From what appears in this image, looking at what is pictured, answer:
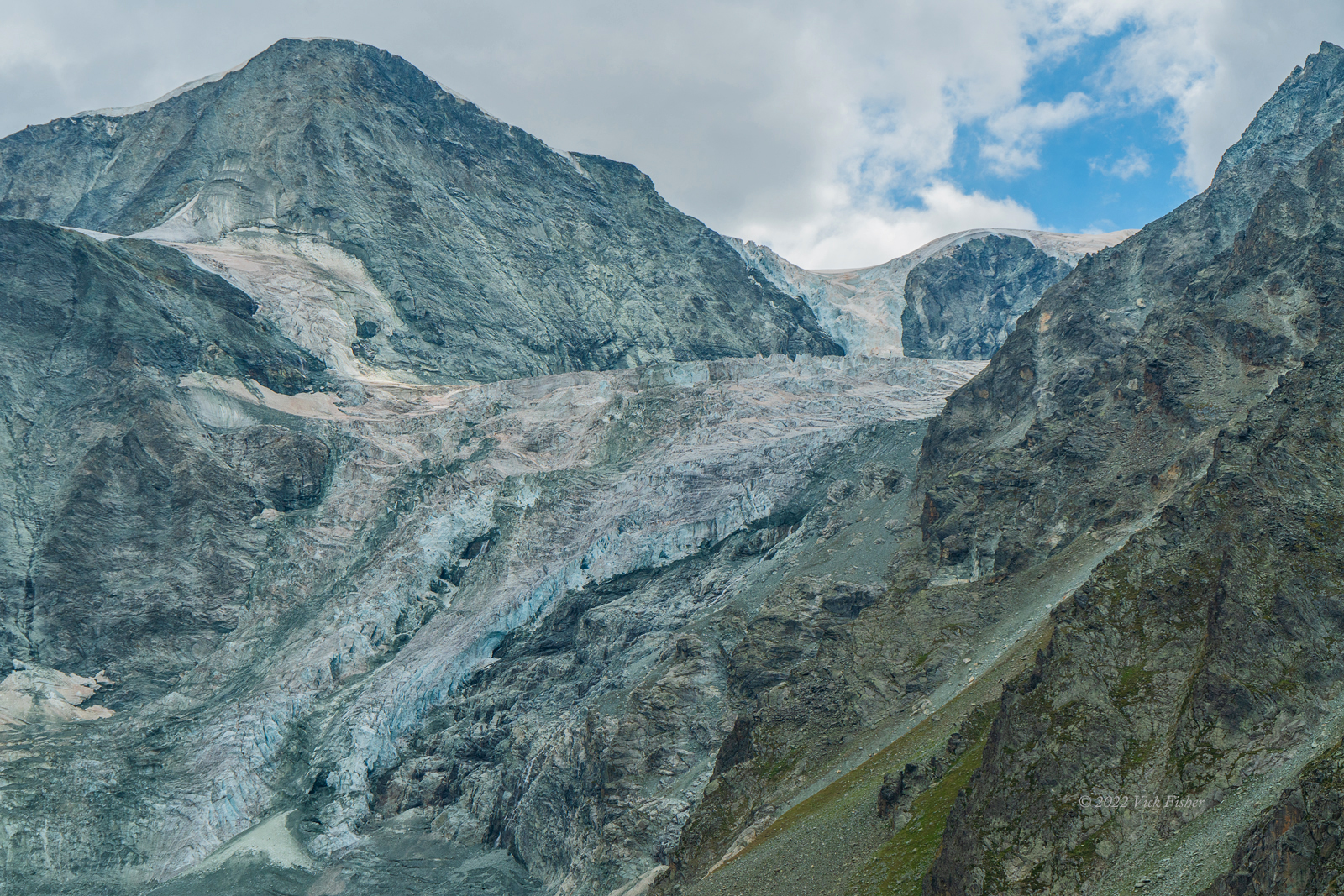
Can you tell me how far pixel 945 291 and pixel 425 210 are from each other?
267 ft

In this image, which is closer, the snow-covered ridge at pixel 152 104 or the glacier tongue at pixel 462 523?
the glacier tongue at pixel 462 523

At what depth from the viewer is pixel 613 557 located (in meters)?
83.9

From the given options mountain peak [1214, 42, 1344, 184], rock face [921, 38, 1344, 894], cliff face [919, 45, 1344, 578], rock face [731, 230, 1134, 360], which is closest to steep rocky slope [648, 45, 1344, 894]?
rock face [921, 38, 1344, 894]

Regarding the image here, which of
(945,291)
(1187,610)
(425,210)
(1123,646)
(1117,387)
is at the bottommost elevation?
(1123,646)

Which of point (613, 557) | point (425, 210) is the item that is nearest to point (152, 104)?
point (425, 210)

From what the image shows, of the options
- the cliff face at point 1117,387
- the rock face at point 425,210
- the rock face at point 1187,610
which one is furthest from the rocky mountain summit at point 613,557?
the rock face at point 425,210

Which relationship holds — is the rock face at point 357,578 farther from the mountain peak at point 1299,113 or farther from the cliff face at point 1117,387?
the mountain peak at point 1299,113

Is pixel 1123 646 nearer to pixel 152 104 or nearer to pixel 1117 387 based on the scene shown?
pixel 1117 387

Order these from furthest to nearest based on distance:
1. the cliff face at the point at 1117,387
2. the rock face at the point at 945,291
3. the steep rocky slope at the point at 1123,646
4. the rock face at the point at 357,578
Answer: the rock face at the point at 945,291
the rock face at the point at 357,578
the cliff face at the point at 1117,387
the steep rocky slope at the point at 1123,646

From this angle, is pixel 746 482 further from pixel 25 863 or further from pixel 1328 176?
pixel 25 863

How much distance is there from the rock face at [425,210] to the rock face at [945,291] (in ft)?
26.1

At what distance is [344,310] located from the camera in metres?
134

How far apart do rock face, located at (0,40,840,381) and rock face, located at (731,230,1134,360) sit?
7956 mm

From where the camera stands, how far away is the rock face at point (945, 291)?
576 feet
